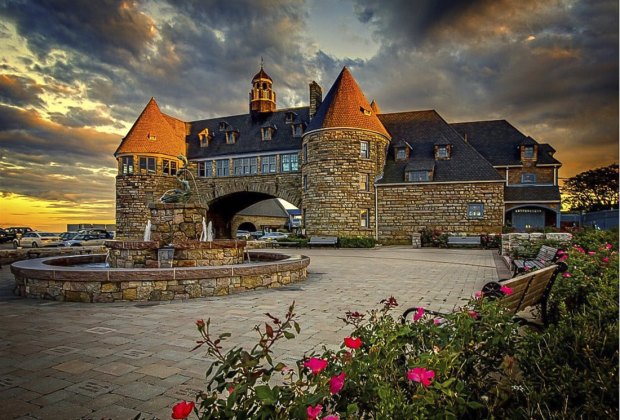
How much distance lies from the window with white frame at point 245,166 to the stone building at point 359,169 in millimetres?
99

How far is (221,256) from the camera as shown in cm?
1066

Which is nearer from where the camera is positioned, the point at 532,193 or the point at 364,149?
the point at 532,193

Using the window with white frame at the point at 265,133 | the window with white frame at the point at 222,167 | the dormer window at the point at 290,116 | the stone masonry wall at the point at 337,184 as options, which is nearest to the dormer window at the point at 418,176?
the stone masonry wall at the point at 337,184

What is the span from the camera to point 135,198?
3616cm

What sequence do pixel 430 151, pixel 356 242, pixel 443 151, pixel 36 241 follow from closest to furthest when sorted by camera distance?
pixel 356 242
pixel 36 241
pixel 443 151
pixel 430 151

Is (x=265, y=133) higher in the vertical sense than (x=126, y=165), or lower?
higher

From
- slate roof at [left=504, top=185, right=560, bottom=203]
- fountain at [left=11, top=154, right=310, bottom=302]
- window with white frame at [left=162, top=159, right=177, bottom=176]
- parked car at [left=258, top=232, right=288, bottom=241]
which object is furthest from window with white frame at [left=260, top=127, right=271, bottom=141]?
fountain at [left=11, top=154, right=310, bottom=302]

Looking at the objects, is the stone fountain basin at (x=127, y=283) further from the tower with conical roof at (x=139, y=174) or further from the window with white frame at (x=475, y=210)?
the tower with conical roof at (x=139, y=174)

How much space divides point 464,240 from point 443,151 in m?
8.62

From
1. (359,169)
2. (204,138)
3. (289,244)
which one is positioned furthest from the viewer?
(204,138)

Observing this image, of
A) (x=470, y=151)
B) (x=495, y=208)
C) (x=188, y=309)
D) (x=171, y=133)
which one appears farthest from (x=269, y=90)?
(x=188, y=309)

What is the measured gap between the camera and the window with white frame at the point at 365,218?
29656 millimetres

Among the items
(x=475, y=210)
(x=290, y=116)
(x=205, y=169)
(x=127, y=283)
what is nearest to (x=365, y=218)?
(x=475, y=210)

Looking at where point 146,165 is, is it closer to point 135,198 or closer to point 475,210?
point 135,198
